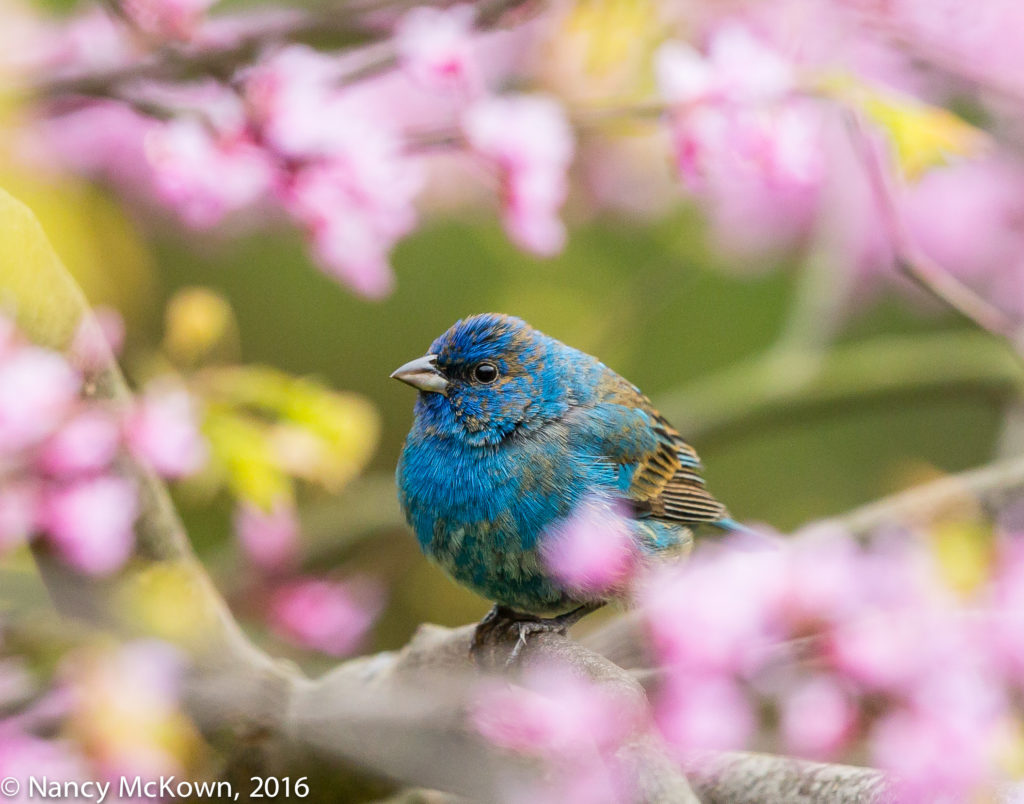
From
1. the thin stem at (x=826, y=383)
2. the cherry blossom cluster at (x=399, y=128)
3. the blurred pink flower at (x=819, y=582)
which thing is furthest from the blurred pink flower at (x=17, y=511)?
the thin stem at (x=826, y=383)

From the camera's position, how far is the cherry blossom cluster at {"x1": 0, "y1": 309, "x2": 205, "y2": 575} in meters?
1.84

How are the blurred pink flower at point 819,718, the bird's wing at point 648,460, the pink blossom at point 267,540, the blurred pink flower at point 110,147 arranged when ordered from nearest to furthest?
the bird's wing at point 648,460
the blurred pink flower at point 819,718
the pink blossom at point 267,540
the blurred pink flower at point 110,147

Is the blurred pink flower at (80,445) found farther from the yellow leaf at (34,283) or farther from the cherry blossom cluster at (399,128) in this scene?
the cherry blossom cluster at (399,128)

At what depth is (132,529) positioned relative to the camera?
2.10m

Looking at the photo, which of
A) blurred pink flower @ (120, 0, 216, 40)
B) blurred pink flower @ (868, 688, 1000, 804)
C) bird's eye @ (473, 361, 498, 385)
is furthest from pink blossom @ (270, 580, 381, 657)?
blurred pink flower @ (120, 0, 216, 40)

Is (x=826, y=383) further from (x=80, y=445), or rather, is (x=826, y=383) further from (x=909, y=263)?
(x=80, y=445)

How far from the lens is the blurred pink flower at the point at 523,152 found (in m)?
2.28

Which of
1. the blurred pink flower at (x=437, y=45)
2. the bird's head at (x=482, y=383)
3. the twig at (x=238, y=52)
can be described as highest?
the twig at (x=238, y=52)

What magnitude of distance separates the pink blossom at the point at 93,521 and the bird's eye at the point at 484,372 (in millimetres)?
697

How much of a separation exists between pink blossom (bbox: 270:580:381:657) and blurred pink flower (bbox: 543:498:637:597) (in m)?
1.15

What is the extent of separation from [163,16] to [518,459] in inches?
43.0

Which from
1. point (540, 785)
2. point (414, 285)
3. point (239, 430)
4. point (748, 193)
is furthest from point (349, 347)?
point (540, 785)

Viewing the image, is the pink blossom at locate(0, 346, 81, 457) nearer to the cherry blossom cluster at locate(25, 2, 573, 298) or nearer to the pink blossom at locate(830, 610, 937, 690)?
the cherry blossom cluster at locate(25, 2, 573, 298)

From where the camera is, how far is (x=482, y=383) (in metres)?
2.28
